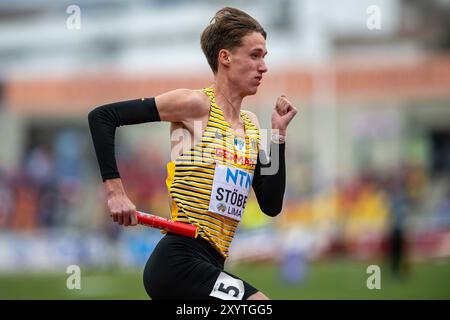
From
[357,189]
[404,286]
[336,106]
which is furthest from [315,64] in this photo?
[404,286]

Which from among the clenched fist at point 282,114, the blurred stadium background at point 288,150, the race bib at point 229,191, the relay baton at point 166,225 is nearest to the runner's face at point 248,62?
the clenched fist at point 282,114

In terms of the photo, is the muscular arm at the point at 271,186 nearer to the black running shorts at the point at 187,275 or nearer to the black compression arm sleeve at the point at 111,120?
the black running shorts at the point at 187,275

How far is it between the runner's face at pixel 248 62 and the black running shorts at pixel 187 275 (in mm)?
911

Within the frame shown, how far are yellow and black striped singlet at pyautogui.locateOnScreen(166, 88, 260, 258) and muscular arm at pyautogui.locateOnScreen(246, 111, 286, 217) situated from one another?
245 millimetres

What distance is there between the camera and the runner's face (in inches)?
184

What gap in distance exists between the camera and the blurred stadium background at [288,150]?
2023 cm

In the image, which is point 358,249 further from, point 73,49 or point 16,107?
point 73,49

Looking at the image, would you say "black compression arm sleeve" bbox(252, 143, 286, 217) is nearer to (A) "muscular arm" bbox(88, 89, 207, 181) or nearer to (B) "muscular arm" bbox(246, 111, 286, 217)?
(B) "muscular arm" bbox(246, 111, 286, 217)

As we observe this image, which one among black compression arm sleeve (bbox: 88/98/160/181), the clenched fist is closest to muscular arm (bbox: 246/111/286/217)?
the clenched fist

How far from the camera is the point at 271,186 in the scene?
480cm

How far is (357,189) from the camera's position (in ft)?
81.8

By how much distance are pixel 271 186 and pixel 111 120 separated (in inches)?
38.3

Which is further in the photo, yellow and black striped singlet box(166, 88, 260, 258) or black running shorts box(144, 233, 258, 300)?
yellow and black striped singlet box(166, 88, 260, 258)
